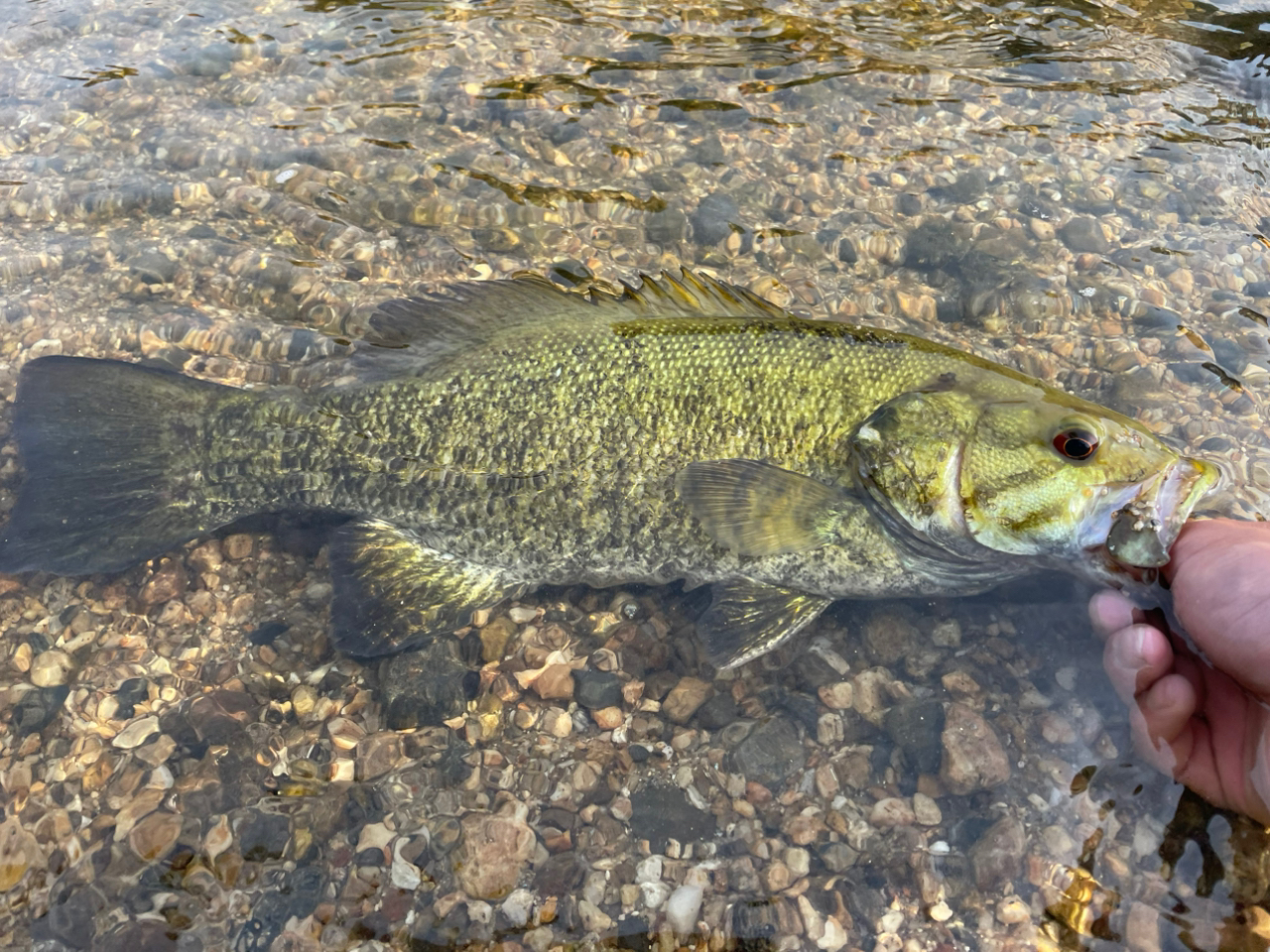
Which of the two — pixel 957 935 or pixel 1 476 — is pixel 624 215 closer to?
pixel 1 476

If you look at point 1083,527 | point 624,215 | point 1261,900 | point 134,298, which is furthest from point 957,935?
point 134,298

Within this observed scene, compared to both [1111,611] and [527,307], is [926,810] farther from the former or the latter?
[527,307]

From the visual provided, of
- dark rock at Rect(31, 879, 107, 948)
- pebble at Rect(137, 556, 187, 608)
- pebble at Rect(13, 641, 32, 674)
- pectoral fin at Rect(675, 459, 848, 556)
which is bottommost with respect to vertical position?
dark rock at Rect(31, 879, 107, 948)

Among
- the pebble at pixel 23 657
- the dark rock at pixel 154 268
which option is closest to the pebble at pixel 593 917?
the pebble at pixel 23 657

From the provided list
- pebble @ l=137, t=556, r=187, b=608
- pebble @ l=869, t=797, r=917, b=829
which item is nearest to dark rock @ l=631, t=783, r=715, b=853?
pebble @ l=869, t=797, r=917, b=829

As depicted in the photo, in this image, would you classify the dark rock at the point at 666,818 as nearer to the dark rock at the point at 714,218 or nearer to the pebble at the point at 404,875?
the pebble at the point at 404,875

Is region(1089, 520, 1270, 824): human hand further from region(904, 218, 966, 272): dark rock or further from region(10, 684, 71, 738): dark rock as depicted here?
region(10, 684, 71, 738): dark rock
